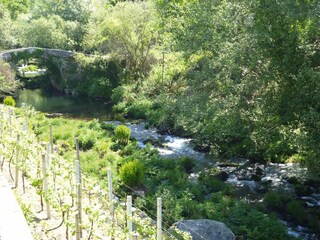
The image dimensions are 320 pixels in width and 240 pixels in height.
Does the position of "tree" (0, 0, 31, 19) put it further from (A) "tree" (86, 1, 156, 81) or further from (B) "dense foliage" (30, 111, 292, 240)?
(B) "dense foliage" (30, 111, 292, 240)

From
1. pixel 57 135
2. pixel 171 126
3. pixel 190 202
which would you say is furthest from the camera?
pixel 171 126

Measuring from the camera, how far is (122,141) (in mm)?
22578

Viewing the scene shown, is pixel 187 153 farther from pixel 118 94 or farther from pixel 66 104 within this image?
pixel 66 104

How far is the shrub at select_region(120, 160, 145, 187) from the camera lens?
51.0ft

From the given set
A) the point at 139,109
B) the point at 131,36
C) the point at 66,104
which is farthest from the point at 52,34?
the point at 139,109

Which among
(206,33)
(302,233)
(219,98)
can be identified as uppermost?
(206,33)

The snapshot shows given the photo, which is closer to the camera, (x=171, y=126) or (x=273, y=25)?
(x=273, y=25)

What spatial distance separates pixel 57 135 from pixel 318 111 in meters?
14.0

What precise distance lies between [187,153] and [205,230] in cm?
1159

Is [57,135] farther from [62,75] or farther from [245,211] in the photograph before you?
[62,75]

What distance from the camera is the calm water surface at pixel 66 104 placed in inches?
1369

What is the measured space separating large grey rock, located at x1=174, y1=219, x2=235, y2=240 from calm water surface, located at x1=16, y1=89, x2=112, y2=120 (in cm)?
2243

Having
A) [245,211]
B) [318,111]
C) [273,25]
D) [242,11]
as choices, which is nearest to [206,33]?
[242,11]

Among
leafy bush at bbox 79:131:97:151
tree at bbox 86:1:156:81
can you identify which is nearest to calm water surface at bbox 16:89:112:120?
tree at bbox 86:1:156:81
